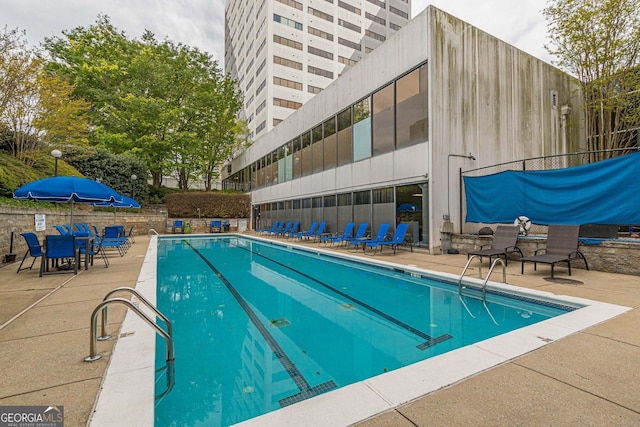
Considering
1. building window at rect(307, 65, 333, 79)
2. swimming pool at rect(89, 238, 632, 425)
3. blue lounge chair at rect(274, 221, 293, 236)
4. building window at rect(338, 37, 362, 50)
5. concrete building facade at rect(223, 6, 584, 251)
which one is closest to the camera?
swimming pool at rect(89, 238, 632, 425)

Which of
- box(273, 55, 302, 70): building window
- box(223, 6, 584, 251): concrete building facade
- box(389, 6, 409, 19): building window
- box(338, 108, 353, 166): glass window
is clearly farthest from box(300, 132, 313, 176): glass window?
box(389, 6, 409, 19): building window

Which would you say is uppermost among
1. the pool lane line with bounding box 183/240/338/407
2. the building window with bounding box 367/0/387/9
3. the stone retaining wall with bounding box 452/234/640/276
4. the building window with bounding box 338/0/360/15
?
the building window with bounding box 367/0/387/9

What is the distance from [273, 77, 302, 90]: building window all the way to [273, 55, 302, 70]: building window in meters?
2.01

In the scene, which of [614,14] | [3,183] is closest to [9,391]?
[3,183]

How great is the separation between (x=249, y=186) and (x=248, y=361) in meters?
24.6

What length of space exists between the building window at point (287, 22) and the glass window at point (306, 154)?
92.2 feet

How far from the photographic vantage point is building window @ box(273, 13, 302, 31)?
3730cm

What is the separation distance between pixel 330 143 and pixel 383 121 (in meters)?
3.91

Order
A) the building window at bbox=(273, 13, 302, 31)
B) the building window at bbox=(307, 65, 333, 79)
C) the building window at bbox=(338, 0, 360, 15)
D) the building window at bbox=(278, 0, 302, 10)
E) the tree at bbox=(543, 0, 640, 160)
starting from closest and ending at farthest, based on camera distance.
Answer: the tree at bbox=(543, 0, 640, 160), the building window at bbox=(273, 13, 302, 31), the building window at bbox=(278, 0, 302, 10), the building window at bbox=(307, 65, 333, 79), the building window at bbox=(338, 0, 360, 15)

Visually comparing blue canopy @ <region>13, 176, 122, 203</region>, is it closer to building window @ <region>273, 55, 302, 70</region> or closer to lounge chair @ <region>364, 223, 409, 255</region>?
lounge chair @ <region>364, 223, 409, 255</region>

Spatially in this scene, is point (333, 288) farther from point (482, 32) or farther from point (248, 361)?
point (482, 32)

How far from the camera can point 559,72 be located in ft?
42.4

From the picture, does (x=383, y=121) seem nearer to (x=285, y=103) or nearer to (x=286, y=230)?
(x=286, y=230)

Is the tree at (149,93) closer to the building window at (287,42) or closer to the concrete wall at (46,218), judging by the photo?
the concrete wall at (46,218)
